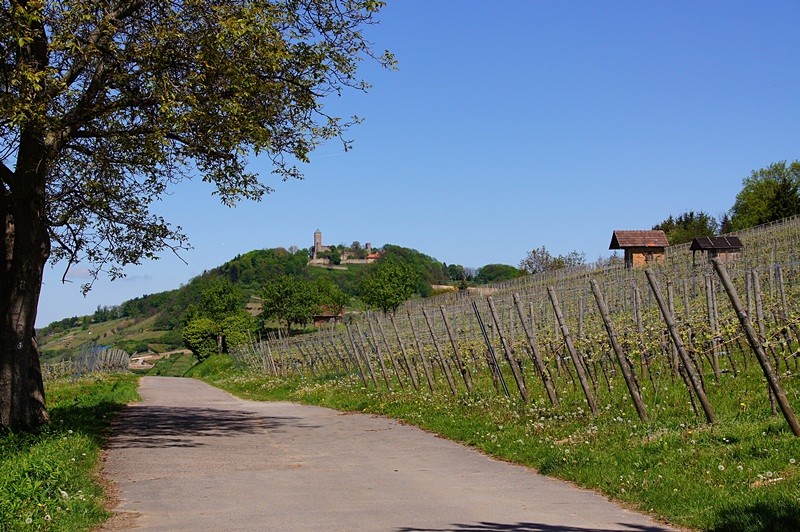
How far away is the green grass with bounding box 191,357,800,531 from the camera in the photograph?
7.62 m

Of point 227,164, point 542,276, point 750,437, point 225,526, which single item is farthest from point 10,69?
point 542,276

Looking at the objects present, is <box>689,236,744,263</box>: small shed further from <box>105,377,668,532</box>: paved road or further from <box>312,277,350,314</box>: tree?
<box>312,277,350,314</box>: tree

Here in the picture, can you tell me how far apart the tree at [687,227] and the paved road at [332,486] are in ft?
302

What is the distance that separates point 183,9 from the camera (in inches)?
564

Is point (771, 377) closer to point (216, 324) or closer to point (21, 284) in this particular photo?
point (21, 284)

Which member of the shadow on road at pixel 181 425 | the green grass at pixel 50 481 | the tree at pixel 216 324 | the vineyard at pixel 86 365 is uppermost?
the tree at pixel 216 324

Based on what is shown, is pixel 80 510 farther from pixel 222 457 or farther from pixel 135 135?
pixel 135 135

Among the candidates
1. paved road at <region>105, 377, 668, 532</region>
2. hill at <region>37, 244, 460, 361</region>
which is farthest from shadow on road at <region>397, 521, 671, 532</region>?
hill at <region>37, 244, 460, 361</region>

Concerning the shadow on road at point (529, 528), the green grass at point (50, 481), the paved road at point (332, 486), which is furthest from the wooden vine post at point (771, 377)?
the green grass at point (50, 481)

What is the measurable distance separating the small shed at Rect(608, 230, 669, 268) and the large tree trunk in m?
65.7

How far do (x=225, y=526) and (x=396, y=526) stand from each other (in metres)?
1.47

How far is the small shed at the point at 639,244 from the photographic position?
76875 mm

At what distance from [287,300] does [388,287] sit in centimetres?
1917

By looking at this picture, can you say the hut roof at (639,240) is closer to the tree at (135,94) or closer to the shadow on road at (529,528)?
the tree at (135,94)
